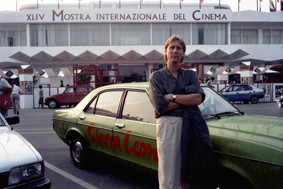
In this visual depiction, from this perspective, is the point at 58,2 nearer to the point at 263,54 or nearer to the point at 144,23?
the point at 144,23

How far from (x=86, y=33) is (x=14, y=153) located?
31.7m

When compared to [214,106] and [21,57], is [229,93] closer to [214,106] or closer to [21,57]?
[214,106]

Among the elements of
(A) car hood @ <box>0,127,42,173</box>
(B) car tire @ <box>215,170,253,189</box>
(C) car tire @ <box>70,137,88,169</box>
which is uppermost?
(A) car hood @ <box>0,127,42,173</box>

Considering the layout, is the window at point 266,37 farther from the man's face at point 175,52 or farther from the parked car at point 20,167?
the parked car at point 20,167

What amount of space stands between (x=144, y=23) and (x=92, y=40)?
21.7ft

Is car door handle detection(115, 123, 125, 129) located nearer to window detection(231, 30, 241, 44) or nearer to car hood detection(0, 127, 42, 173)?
car hood detection(0, 127, 42, 173)

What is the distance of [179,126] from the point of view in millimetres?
2572

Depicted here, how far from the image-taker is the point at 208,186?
2.78 meters

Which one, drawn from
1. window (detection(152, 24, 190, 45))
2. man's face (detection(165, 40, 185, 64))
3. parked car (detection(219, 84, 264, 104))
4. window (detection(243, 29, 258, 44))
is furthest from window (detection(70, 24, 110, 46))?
man's face (detection(165, 40, 185, 64))

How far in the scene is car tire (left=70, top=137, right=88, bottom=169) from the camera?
186 inches

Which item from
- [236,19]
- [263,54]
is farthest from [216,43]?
[263,54]

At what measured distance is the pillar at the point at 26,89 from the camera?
2100cm

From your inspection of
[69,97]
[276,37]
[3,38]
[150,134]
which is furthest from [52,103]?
[276,37]

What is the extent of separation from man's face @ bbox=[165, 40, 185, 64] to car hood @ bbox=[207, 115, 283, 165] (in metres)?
0.90
